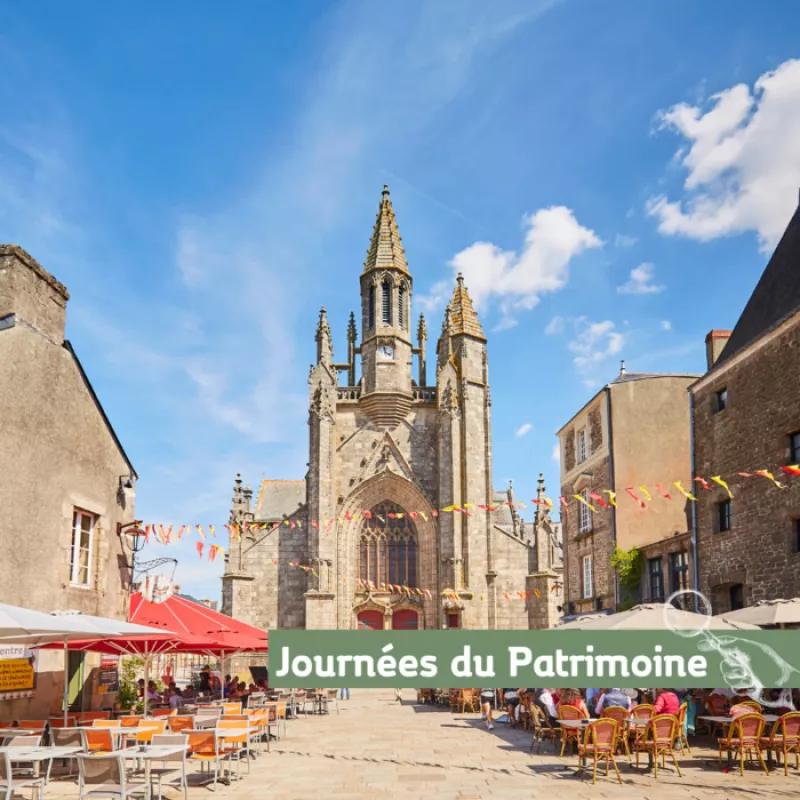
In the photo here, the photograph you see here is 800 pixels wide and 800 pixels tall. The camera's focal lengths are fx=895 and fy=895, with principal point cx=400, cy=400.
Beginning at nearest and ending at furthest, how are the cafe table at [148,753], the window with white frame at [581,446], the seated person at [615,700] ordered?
the cafe table at [148,753] < the seated person at [615,700] < the window with white frame at [581,446]

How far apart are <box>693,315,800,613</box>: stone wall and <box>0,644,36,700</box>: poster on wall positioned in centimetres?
Answer: 1248

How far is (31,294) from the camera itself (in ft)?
43.8

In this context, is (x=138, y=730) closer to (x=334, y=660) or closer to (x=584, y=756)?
(x=334, y=660)

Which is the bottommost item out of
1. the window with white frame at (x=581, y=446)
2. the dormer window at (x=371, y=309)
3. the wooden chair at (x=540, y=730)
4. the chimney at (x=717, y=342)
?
the wooden chair at (x=540, y=730)

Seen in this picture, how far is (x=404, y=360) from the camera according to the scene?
36875mm

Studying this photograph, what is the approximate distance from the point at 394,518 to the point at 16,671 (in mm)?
23717

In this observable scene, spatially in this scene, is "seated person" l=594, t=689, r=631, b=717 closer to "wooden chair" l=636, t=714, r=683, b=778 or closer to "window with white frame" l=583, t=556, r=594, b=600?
"wooden chair" l=636, t=714, r=683, b=778

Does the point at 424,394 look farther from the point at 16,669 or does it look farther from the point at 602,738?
the point at 602,738

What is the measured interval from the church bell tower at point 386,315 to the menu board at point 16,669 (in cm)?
2409

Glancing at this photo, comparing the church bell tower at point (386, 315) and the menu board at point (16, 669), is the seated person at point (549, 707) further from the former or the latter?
the church bell tower at point (386, 315)

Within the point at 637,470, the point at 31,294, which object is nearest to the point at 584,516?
the point at 637,470

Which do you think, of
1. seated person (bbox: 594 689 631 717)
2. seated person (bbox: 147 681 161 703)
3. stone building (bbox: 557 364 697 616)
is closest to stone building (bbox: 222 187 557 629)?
stone building (bbox: 557 364 697 616)


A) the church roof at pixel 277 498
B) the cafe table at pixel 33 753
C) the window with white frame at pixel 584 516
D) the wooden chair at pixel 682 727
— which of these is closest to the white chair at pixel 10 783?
the cafe table at pixel 33 753

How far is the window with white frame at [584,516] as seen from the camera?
88.6 feet
